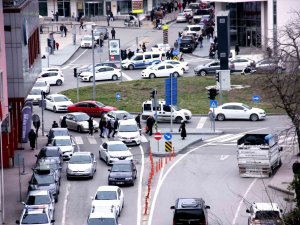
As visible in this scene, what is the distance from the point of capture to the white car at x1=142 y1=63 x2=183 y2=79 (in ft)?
314

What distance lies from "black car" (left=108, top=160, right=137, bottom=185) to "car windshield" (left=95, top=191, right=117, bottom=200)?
490 centimetres

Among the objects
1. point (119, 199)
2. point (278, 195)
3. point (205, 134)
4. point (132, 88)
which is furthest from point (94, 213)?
point (132, 88)

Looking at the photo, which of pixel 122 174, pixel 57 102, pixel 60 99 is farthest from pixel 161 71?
pixel 122 174

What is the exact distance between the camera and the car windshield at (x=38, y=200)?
2077 inches

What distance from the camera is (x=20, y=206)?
2181 inches

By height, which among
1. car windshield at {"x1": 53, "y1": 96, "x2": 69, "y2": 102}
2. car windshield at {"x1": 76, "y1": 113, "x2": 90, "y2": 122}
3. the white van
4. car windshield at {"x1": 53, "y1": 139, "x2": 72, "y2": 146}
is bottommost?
car windshield at {"x1": 53, "y1": 139, "x2": 72, "y2": 146}

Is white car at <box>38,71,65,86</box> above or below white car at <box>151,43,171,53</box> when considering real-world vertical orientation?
below

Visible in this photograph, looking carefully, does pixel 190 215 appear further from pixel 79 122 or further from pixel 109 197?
pixel 79 122

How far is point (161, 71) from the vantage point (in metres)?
95.8

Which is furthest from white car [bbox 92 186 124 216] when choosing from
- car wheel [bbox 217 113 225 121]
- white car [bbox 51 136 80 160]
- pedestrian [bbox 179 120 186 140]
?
car wheel [bbox 217 113 225 121]

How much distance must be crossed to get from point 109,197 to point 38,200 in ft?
10.1

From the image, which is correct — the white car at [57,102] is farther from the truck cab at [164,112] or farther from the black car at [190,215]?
→ the black car at [190,215]

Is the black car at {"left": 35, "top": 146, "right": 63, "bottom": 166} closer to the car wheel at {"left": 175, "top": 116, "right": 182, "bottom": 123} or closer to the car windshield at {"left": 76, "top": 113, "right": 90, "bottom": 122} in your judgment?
the car windshield at {"left": 76, "top": 113, "right": 90, "bottom": 122}

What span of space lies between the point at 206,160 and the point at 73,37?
5528 cm
